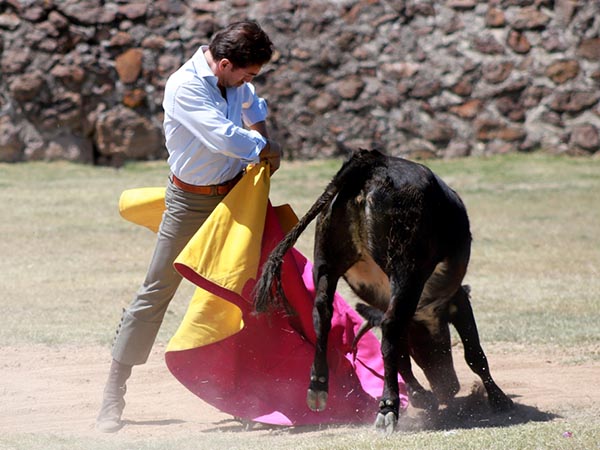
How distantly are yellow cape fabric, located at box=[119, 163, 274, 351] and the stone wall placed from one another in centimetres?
991

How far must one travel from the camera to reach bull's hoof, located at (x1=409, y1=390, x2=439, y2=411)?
575 cm

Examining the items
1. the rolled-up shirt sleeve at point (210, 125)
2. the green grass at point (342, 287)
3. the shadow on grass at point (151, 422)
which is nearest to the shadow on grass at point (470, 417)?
the green grass at point (342, 287)

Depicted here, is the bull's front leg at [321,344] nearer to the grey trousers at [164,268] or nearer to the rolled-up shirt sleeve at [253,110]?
the grey trousers at [164,268]

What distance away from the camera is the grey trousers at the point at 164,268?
17.9ft

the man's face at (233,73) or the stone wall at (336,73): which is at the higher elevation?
the man's face at (233,73)

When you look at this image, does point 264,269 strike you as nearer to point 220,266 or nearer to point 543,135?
point 220,266

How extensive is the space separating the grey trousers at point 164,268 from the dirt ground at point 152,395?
1.62 feet

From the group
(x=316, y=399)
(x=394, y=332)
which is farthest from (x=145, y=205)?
(x=394, y=332)

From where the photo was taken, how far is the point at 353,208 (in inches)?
207

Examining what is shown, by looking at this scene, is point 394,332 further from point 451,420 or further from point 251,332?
point 251,332

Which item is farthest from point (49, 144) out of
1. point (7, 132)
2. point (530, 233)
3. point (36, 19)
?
point (530, 233)

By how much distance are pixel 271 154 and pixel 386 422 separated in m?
1.46

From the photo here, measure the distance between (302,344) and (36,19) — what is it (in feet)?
34.1

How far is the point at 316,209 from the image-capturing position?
526 cm
